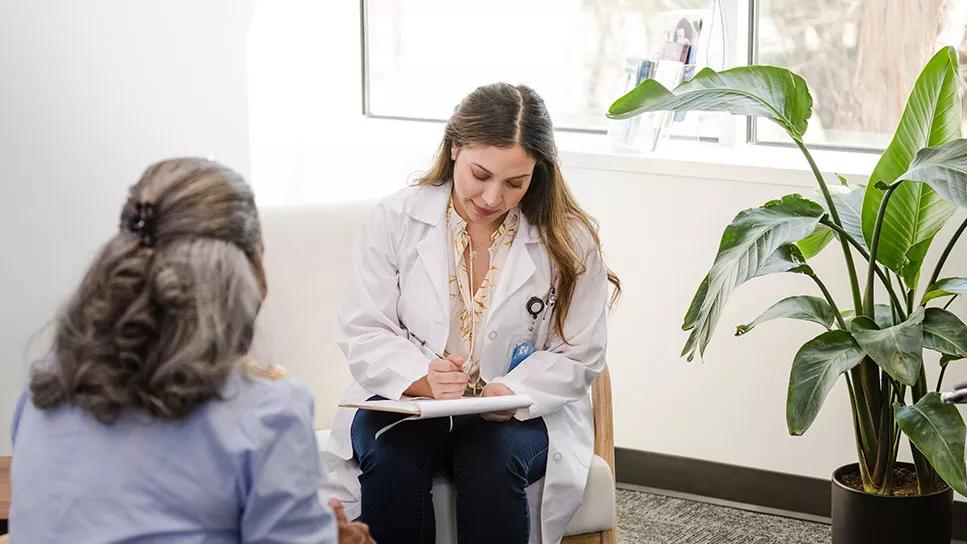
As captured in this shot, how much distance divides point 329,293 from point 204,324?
1.25 metres

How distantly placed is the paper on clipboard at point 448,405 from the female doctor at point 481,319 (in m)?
0.08

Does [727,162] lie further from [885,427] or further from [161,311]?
[161,311]

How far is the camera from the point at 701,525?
10.2 ft

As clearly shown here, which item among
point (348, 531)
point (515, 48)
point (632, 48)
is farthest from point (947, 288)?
point (515, 48)

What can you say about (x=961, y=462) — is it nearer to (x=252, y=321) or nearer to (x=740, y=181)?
(x=740, y=181)

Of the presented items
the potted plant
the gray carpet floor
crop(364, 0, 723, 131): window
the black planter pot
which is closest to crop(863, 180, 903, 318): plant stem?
the potted plant

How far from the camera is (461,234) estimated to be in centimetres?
238

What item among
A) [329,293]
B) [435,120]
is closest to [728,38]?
[435,120]

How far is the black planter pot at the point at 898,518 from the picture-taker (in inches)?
100

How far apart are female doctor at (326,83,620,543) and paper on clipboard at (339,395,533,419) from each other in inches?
3.0

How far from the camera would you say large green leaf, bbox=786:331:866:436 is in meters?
2.38

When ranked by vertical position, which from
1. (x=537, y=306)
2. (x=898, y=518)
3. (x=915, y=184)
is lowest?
(x=898, y=518)

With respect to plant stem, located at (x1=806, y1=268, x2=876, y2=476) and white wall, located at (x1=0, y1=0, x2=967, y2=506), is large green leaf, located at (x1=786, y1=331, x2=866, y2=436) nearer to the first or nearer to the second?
plant stem, located at (x1=806, y1=268, x2=876, y2=476)

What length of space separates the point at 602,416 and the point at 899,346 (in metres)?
0.57
